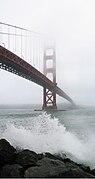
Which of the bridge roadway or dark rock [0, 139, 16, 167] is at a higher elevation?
the bridge roadway

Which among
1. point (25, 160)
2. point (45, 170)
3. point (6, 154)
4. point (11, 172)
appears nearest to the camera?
point (11, 172)

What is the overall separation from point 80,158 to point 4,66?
11584 millimetres

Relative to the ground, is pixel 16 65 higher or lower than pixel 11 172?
higher

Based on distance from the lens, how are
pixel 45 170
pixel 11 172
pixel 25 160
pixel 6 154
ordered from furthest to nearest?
pixel 6 154, pixel 25 160, pixel 45 170, pixel 11 172

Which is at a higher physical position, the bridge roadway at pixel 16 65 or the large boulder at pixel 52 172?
the bridge roadway at pixel 16 65

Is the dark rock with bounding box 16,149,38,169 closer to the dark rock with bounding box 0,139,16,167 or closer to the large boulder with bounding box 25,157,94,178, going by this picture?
the dark rock with bounding box 0,139,16,167

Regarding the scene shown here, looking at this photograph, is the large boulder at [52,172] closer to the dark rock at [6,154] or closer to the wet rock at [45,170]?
the wet rock at [45,170]

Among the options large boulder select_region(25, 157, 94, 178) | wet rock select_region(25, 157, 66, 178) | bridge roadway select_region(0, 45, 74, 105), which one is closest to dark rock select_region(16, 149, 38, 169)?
wet rock select_region(25, 157, 66, 178)

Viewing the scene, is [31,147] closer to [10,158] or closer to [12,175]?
[10,158]

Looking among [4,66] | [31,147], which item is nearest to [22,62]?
[4,66]

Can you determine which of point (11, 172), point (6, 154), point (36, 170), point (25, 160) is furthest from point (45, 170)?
point (6, 154)

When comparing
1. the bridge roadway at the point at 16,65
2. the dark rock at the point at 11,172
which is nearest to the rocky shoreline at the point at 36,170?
the dark rock at the point at 11,172

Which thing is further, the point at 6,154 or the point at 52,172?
the point at 6,154

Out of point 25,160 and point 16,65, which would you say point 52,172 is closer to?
point 25,160
